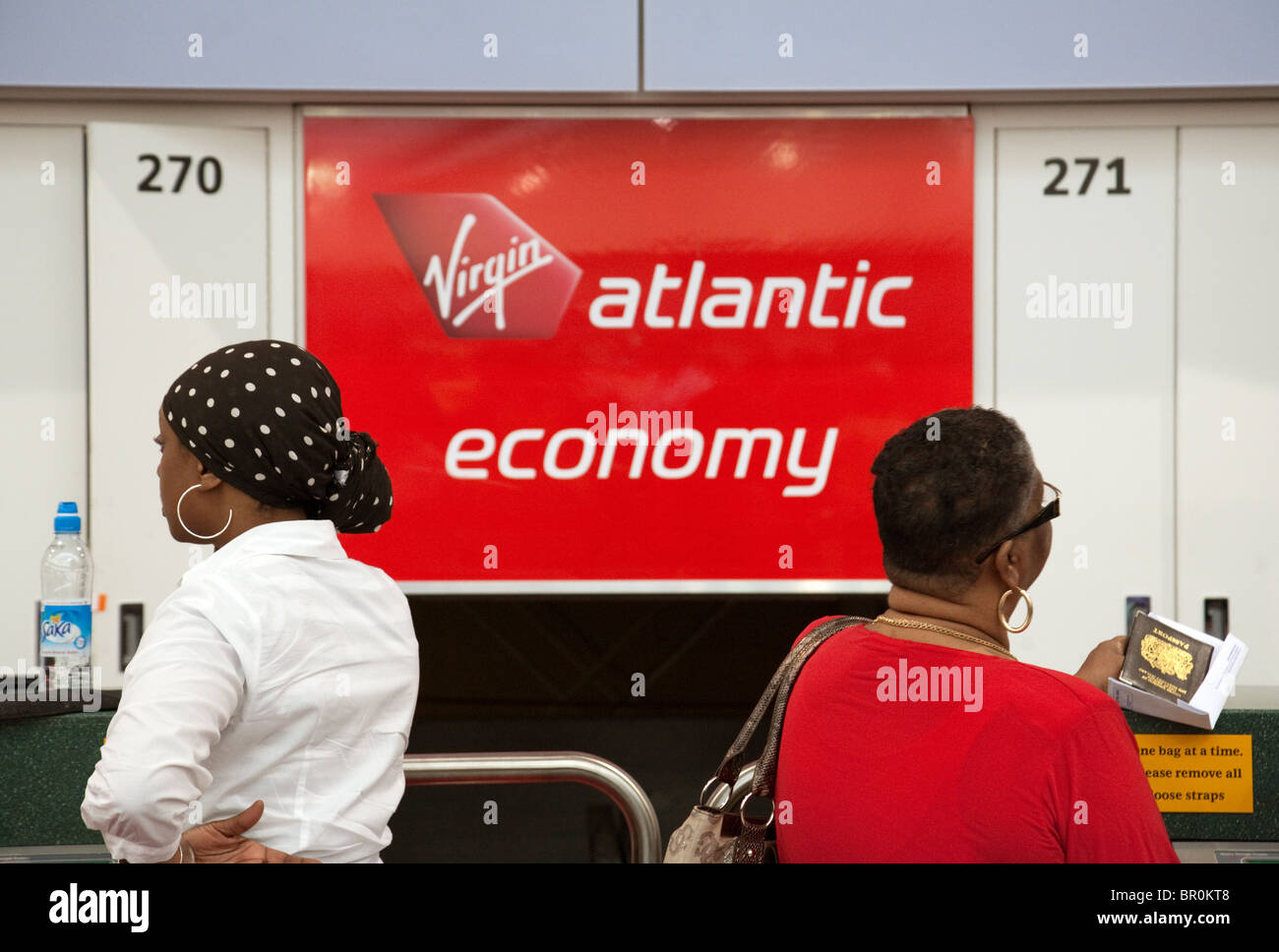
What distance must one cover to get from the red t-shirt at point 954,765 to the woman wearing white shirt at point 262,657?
46cm

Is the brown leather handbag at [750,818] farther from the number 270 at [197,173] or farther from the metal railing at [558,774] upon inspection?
the number 270 at [197,173]

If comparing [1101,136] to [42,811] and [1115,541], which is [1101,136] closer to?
[1115,541]

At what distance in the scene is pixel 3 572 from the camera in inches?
107

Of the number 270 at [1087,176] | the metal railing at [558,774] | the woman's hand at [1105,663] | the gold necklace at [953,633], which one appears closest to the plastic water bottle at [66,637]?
the metal railing at [558,774]

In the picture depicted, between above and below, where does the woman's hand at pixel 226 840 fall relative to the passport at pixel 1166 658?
below

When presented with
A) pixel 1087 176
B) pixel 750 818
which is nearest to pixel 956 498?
pixel 750 818

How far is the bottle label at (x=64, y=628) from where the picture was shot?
5.75 feet

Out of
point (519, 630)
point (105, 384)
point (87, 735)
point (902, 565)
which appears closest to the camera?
point (902, 565)

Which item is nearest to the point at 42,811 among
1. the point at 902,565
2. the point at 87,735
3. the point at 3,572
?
the point at 87,735

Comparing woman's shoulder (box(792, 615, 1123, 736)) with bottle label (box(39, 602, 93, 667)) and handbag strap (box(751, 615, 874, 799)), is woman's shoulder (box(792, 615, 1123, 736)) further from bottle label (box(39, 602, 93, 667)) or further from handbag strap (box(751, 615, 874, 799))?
bottle label (box(39, 602, 93, 667))

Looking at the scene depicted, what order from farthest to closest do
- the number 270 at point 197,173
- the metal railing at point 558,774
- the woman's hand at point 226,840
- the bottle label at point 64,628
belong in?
1. the number 270 at point 197,173
2. the bottle label at point 64,628
3. the metal railing at point 558,774
4. the woman's hand at point 226,840

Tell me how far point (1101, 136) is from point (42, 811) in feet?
9.23

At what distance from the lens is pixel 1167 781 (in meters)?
1.47

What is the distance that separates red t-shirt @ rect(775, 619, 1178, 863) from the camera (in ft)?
3.00
